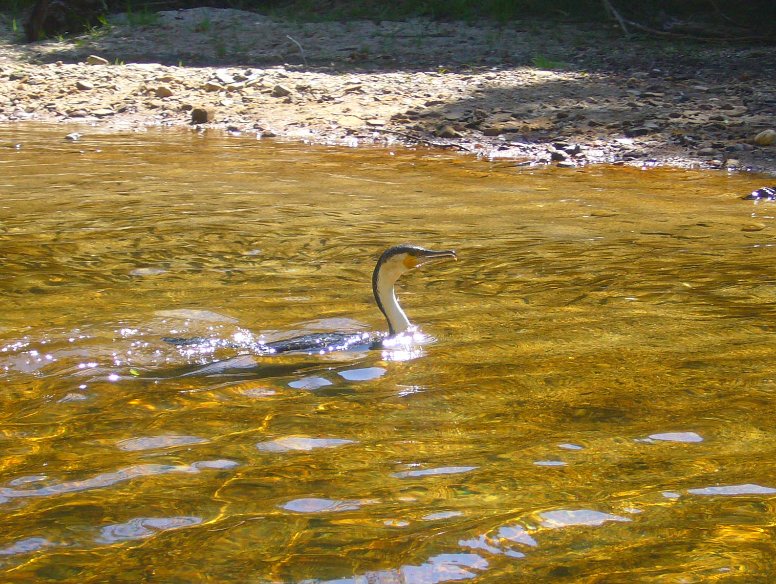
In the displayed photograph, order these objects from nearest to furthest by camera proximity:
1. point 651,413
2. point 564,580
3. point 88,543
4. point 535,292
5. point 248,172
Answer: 1. point 564,580
2. point 88,543
3. point 651,413
4. point 535,292
5. point 248,172

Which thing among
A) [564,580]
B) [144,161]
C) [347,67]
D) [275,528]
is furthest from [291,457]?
[347,67]

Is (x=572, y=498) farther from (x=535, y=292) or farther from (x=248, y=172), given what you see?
(x=248, y=172)

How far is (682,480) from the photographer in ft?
9.90

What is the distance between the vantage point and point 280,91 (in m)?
12.7

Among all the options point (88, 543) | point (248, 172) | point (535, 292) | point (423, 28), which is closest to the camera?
point (88, 543)

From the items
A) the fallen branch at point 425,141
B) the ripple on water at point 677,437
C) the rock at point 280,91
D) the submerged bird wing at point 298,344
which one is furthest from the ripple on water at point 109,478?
the rock at point 280,91

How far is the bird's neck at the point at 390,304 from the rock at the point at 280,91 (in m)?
8.05

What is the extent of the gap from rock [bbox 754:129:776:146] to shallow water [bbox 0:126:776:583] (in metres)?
2.48

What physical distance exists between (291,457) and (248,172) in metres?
6.13

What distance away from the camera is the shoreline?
10430 millimetres

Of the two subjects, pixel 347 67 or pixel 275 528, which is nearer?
pixel 275 528

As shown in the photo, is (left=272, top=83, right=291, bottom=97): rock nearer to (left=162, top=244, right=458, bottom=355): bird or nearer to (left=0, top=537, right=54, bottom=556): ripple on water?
(left=162, top=244, right=458, bottom=355): bird

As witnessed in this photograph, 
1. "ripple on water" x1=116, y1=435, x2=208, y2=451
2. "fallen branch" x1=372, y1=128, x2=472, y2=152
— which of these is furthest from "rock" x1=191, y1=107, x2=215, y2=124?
"ripple on water" x1=116, y1=435, x2=208, y2=451

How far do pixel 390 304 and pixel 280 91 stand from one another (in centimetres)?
824
